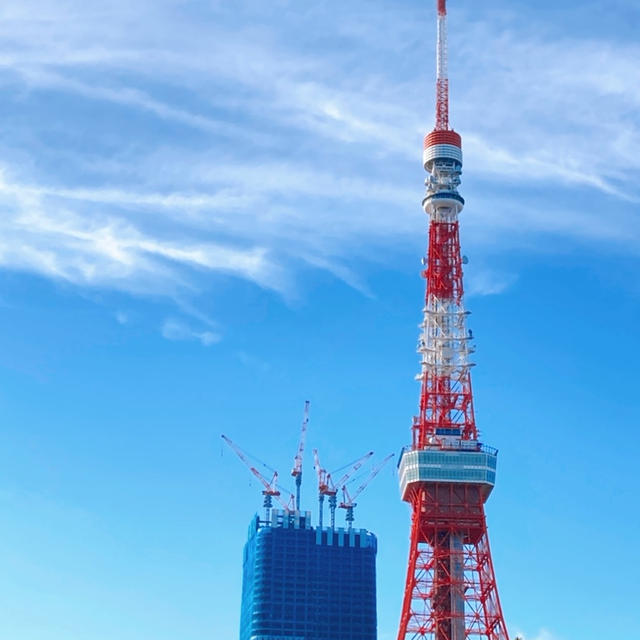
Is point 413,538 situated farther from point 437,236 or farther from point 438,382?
point 437,236

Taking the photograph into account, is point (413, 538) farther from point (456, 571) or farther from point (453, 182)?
point (453, 182)

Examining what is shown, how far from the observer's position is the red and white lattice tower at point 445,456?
164 meters

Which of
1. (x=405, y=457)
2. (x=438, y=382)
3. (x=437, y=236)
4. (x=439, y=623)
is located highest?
(x=437, y=236)

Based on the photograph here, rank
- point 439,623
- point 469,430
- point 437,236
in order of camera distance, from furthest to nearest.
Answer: point 437,236
point 469,430
point 439,623

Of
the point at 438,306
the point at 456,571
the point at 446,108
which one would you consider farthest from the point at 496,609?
the point at 446,108

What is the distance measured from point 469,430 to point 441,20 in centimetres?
6494

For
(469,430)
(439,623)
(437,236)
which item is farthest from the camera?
(437,236)

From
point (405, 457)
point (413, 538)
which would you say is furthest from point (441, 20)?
point (413, 538)

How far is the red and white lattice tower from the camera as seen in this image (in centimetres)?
16362

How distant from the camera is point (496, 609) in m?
164

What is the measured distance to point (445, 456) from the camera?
6693 inches

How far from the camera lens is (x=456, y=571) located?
16512 cm

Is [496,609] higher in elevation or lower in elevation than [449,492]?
lower

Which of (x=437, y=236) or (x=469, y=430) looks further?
(x=437, y=236)
